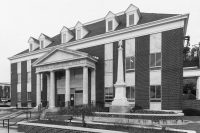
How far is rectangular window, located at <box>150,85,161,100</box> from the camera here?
22.0 metres

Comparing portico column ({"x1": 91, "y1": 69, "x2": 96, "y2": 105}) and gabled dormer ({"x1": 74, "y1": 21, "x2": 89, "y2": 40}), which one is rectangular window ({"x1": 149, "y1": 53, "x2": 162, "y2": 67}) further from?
gabled dormer ({"x1": 74, "y1": 21, "x2": 89, "y2": 40})

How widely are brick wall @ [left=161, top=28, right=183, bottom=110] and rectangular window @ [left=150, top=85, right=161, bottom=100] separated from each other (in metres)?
0.53

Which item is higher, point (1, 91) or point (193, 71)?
point (193, 71)

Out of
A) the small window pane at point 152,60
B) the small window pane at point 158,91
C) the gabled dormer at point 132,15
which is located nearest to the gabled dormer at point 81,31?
the gabled dormer at point 132,15

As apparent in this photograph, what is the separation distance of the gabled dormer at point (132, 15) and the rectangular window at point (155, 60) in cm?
539

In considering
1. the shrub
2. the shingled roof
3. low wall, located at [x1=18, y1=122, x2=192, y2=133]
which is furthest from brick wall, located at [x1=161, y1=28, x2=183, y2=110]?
low wall, located at [x1=18, y1=122, x2=192, y2=133]

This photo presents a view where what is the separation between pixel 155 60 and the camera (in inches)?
894

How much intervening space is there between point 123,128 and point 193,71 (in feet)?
80.6

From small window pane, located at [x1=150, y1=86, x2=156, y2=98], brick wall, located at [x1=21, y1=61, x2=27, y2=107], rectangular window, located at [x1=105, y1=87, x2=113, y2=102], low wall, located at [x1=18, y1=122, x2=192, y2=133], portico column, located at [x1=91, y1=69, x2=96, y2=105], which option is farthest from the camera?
brick wall, located at [x1=21, y1=61, x2=27, y2=107]

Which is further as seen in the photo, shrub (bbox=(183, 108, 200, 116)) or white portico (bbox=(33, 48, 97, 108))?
white portico (bbox=(33, 48, 97, 108))

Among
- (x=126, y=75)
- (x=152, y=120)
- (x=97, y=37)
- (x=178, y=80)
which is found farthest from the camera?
(x=97, y=37)

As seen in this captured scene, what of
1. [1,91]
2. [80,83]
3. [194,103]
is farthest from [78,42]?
[1,91]

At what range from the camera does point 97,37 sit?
27312 millimetres

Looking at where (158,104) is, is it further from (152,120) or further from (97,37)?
(97,37)
